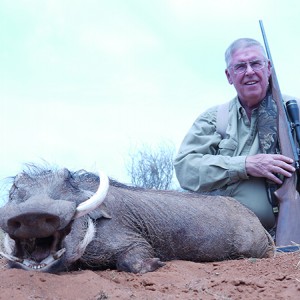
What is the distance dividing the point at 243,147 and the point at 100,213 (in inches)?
90.0

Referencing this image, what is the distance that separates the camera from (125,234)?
4.52 meters

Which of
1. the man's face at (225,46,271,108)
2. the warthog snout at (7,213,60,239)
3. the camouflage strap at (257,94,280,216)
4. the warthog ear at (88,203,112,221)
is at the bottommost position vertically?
the warthog ear at (88,203,112,221)

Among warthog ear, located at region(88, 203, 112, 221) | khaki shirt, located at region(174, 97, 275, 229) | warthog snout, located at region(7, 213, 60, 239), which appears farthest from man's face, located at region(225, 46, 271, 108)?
warthog snout, located at region(7, 213, 60, 239)

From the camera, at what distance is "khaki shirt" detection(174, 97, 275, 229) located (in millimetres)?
5961

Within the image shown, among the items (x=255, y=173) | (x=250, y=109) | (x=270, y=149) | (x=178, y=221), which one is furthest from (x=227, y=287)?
(x=250, y=109)

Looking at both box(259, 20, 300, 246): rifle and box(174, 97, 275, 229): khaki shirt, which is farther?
box(174, 97, 275, 229): khaki shirt

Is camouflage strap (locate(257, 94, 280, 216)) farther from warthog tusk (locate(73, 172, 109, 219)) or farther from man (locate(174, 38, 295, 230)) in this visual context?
warthog tusk (locate(73, 172, 109, 219))

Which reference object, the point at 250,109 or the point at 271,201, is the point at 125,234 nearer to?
the point at 271,201

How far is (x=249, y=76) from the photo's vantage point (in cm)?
642

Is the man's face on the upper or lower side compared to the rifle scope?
upper

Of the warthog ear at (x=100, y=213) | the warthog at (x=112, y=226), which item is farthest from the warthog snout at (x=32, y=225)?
the warthog ear at (x=100, y=213)

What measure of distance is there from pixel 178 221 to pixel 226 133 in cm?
159

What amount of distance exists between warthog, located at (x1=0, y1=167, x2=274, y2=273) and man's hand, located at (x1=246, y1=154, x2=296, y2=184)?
0.38m

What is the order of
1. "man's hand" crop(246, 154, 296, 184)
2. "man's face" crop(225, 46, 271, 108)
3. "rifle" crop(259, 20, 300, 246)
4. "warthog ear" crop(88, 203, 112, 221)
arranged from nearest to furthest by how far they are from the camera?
"warthog ear" crop(88, 203, 112, 221)
"rifle" crop(259, 20, 300, 246)
"man's hand" crop(246, 154, 296, 184)
"man's face" crop(225, 46, 271, 108)
